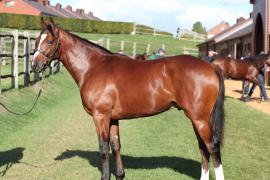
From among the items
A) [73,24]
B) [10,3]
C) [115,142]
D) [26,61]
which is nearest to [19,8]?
[10,3]

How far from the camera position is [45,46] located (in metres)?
6.94

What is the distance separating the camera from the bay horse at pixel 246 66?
18.6m

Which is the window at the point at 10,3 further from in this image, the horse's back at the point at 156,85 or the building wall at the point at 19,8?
the horse's back at the point at 156,85

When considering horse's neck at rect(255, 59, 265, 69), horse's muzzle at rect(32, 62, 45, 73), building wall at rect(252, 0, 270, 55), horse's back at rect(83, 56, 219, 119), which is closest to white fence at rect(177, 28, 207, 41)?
building wall at rect(252, 0, 270, 55)

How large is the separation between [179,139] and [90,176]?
3.26 m

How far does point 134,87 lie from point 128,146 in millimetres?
2937

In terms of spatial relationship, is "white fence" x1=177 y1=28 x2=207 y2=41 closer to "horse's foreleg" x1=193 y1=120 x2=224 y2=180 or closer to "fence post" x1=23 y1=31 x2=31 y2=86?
"fence post" x1=23 y1=31 x2=31 y2=86

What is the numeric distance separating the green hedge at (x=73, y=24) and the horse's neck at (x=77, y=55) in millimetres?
50570

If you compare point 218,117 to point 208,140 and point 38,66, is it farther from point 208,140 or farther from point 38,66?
point 38,66

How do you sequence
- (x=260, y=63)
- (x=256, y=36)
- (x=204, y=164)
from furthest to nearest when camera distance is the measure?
(x=256, y=36)
(x=260, y=63)
(x=204, y=164)

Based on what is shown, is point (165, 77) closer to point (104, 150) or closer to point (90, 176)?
point (104, 150)

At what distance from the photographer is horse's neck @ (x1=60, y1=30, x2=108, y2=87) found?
7.09 meters

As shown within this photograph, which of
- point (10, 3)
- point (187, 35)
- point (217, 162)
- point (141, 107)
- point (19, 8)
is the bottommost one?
point (217, 162)

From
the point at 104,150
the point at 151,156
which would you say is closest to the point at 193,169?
the point at 151,156
